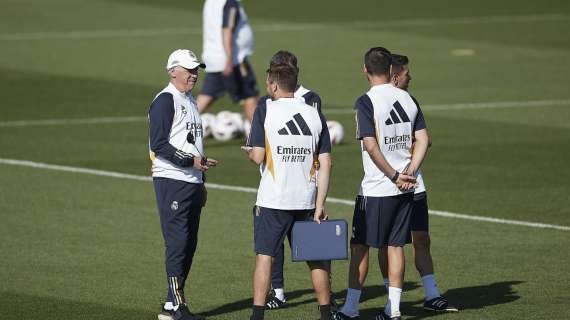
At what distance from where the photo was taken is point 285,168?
406 inches

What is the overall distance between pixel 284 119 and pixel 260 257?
44.6 inches

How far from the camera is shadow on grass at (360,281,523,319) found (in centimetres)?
1140

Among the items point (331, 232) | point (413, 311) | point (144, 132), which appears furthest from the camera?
point (144, 132)

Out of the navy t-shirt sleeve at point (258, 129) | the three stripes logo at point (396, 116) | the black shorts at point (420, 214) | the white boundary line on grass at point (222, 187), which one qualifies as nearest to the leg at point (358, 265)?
the black shorts at point (420, 214)

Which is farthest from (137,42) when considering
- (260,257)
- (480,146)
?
(260,257)

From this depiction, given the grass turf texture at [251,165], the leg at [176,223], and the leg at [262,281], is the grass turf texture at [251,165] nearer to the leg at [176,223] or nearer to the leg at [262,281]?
the leg at [176,223]

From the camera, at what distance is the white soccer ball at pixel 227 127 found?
68.2 feet

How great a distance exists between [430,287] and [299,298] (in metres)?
1.26

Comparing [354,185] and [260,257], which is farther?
[354,185]

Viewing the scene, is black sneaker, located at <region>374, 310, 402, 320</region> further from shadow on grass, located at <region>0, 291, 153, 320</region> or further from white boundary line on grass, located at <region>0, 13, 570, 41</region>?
white boundary line on grass, located at <region>0, 13, 570, 41</region>

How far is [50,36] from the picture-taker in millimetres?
34156

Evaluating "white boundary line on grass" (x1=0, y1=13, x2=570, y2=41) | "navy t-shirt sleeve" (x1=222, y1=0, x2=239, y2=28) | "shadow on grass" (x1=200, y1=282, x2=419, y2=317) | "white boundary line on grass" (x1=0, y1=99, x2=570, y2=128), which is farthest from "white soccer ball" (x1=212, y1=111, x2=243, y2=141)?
"white boundary line on grass" (x1=0, y1=13, x2=570, y2=41)

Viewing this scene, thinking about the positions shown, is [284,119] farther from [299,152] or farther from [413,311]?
[413,311]

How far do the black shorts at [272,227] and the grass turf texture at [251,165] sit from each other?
1.11 m
